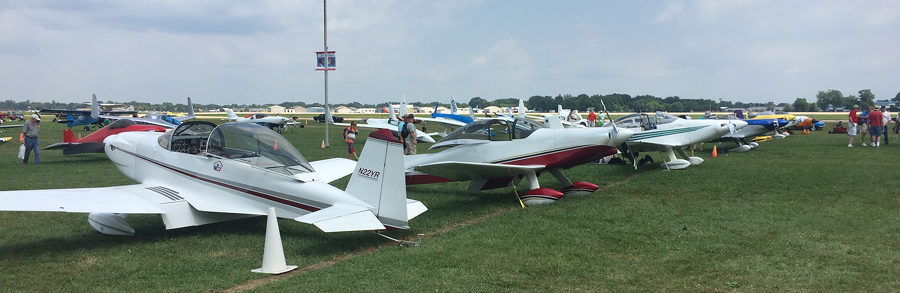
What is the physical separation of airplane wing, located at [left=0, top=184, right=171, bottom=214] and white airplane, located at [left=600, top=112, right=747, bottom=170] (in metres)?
10.1

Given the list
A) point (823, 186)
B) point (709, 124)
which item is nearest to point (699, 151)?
point (709, 124)

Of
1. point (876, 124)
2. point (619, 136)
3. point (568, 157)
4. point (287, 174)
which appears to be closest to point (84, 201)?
point (287, 174)

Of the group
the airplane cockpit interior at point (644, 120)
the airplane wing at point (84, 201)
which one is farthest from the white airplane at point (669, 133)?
the airplane wing at point (84, 201)

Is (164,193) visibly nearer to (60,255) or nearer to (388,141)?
(60,255)

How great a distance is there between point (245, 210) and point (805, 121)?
1126 inches

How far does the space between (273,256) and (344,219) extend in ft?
2.37

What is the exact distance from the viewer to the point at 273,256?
5.02 m

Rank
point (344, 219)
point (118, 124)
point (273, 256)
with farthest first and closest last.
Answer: point (118, 124) → point (344, 219) → point (273, 256)

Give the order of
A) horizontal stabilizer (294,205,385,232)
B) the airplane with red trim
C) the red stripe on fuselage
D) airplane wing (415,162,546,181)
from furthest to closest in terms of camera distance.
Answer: the airplane with red trim
the red stripe on fuselage
airplane wing (415,162,546,181)
horizontal stabilizer (294,205,385,232)

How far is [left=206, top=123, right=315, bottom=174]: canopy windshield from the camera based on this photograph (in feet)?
21.1

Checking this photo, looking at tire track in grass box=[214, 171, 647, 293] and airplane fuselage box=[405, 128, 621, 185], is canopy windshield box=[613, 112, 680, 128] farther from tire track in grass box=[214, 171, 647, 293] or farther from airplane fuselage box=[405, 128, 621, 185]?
tire track in grass box=[214, 171, 647, 293]

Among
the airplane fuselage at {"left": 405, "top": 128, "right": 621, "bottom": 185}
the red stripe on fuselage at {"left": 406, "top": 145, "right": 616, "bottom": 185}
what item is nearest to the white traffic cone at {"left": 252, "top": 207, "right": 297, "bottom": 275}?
the airplane fuselage at {"left": 405, "top": 128, "right": 621, "bottom": 185}

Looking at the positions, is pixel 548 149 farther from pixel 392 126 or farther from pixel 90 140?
pixel 392 126

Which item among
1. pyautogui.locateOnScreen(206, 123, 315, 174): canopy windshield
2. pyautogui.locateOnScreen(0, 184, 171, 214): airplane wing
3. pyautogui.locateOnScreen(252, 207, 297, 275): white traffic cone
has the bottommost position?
pyautogui.locateOnScreen(252, 207, 297, 275): white traffic cone
